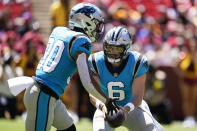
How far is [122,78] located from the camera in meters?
5.56

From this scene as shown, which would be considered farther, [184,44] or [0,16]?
[0,16]

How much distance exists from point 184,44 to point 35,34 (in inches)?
116

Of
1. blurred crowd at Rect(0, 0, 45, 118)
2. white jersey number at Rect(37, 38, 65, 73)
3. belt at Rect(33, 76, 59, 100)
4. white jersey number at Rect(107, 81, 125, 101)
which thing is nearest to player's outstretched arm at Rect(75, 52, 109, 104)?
white jersey number at Rect(37, 38, 65, 73)

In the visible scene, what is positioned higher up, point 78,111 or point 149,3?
point 149,3

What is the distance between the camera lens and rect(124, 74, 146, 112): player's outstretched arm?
5.23m

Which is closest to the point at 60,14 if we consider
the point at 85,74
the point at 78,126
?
the point at 78,126

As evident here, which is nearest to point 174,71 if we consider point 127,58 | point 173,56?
point 173,56

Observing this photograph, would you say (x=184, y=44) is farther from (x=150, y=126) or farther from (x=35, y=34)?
(x=150, y=126)

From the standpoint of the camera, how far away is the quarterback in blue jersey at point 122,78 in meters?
5.38

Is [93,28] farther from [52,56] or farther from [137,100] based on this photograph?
[137,100]

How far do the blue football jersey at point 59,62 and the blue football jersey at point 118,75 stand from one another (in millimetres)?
607

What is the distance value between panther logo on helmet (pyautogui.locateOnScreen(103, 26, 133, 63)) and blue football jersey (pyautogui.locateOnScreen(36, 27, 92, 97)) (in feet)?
1.67

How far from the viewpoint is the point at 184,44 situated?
1076 cm

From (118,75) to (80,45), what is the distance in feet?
2.90
